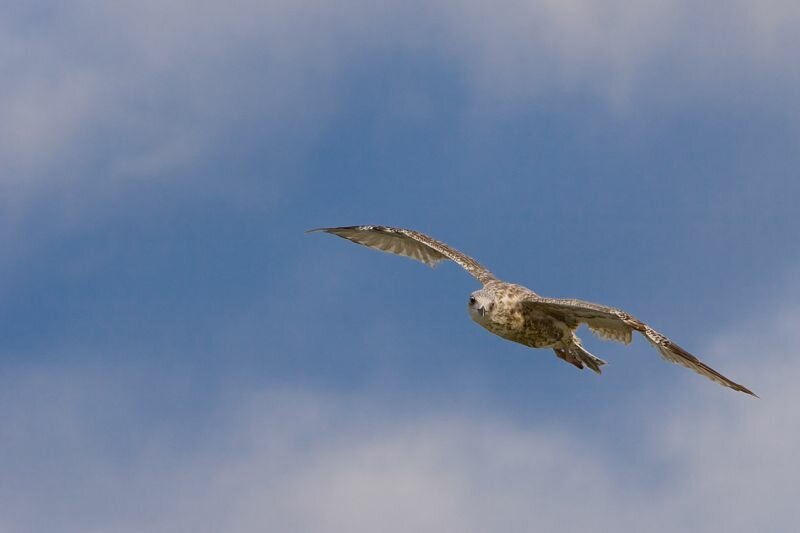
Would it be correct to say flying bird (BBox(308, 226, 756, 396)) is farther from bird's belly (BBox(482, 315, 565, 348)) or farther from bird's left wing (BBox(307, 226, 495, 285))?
bird's left wing (BBox(307, 226, 495, 285))

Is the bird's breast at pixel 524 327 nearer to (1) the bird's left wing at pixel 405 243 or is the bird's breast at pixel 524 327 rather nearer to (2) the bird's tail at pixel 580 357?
(2) the bird's tail at pixel 580 357

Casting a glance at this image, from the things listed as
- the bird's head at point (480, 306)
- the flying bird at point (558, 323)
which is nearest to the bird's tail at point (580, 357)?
the flying bird at point (558, 323)

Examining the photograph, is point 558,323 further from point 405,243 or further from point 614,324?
point 405,243

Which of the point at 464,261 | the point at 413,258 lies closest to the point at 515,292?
the point at 464,261

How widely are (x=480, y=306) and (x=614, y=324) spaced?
13.0 feet

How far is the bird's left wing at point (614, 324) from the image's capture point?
32.6 m

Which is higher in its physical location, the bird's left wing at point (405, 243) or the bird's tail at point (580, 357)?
the bird's left wing at point (405, 243)

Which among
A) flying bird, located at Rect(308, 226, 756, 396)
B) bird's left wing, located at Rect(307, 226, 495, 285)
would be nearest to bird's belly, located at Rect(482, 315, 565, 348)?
flying bird, located at Rect(308, 226, 756, 396)

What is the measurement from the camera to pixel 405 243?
144 ft

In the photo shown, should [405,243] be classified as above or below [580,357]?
above

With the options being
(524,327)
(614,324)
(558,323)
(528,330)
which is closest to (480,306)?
(524,327)

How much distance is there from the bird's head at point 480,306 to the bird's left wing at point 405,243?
509cm

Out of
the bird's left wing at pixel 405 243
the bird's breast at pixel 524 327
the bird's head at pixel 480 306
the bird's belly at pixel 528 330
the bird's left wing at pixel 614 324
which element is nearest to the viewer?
the bird's left wing at pixel 614 324

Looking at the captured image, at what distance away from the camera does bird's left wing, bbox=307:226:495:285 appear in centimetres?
4216
